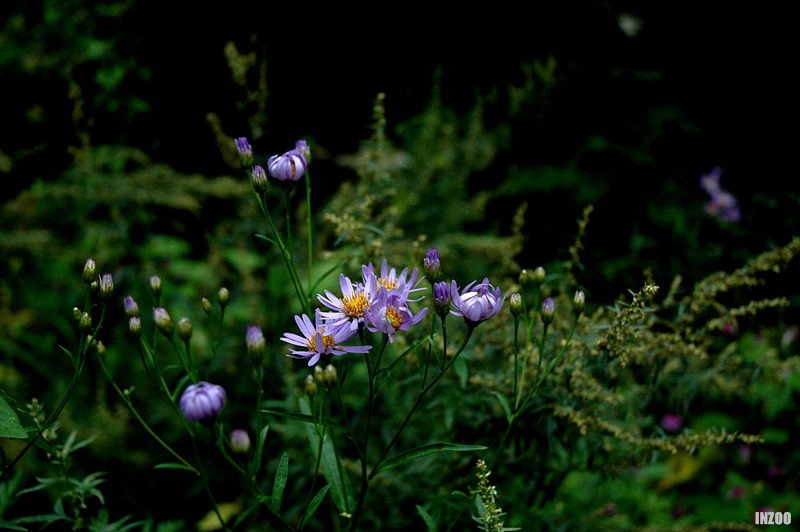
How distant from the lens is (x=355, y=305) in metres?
1.02

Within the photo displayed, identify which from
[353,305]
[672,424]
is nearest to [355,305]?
[353,305]

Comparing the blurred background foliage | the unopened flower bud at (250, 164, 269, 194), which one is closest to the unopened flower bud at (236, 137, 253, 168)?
the unopened flower bud at (250, 164, 269, 194)

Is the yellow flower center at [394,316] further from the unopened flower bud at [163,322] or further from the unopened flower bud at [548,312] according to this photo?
the unopened flower bud at [163,322]

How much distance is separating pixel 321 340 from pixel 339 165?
222cm

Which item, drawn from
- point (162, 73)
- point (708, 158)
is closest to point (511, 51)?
point (708, 158)

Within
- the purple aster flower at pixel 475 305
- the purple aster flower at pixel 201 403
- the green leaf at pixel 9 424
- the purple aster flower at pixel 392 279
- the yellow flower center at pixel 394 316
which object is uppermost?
the purple aster flower at pixel 392 279

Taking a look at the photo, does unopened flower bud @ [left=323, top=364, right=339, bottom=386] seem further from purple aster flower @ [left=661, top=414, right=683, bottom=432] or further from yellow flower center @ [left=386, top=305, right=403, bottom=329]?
purple aster flower @ [left=661, top=414, right=683, bottom=432]

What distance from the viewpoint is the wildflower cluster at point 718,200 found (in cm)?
236

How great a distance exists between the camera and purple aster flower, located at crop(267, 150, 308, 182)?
1032 millimetres

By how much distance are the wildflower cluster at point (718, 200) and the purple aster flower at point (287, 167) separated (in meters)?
1.94

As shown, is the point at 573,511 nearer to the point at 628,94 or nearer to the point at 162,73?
the point at 628,94

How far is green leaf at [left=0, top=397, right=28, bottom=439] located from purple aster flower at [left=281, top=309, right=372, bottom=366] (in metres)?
0.45

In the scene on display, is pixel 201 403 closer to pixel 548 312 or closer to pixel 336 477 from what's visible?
pixel 336 477

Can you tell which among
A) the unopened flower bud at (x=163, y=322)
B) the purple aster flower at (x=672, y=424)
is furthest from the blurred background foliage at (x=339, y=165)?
the unopened flower bud at (x=163, y=322)
